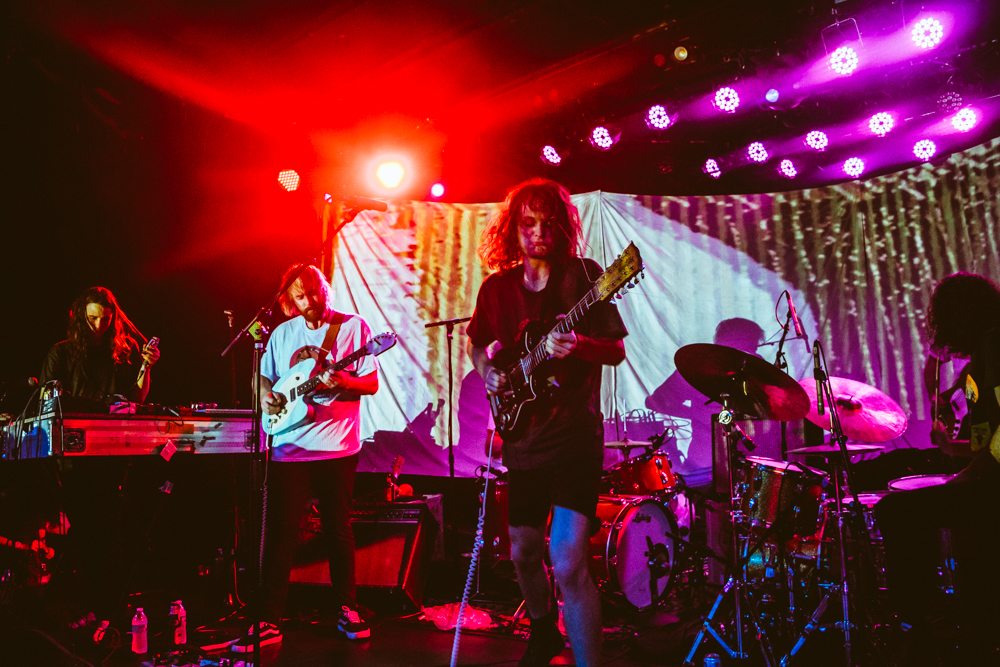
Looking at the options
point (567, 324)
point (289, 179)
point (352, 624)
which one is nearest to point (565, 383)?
point (567, 324)

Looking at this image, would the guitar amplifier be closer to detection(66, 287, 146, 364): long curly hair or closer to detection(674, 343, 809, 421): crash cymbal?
detection(66, 287, 146, 364): long curly hair

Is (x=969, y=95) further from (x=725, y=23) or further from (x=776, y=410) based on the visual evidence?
(x=776, y=410)

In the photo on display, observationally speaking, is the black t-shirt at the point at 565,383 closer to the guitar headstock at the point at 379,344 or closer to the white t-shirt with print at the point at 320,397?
the guitar headstock at the point at 379,344

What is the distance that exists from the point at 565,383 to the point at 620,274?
505 millimetres

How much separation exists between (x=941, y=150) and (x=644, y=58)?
9.46 ft

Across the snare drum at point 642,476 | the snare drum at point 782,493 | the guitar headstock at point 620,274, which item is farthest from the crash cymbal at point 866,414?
the guitar headstock at point 620,274

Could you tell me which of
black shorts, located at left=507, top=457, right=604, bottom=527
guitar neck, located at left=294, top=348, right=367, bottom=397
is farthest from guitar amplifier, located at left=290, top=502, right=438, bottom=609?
black shorts, located at left=507, top=457, right=604, bottom=527

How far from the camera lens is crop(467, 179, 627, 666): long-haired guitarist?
→ 2559mm

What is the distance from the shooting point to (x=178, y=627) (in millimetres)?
4023

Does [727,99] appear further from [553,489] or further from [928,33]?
[553,489]

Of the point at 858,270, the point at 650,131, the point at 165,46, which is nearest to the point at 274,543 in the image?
the point at 165,46

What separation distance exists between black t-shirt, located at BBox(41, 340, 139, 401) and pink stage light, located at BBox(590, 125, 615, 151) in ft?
15.5

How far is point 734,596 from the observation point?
353 centimetres

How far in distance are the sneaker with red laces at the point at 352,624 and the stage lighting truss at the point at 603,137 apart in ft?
16.1
